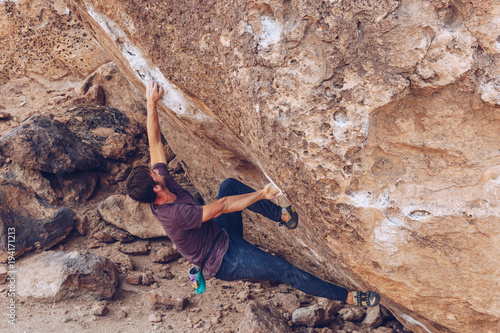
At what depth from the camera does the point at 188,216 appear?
9.45ft

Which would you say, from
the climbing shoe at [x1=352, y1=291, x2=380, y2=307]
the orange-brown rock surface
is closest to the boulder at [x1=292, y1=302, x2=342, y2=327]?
the climbing shoe at [x1=352, y1=291, x2=380, y2=307]

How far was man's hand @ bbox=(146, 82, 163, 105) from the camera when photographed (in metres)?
3.21

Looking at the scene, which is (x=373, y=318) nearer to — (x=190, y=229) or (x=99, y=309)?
(x=190, y=229)

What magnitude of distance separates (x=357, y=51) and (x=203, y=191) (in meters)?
2.70

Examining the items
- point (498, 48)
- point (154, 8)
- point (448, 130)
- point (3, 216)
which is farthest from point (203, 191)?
point (498, 48)

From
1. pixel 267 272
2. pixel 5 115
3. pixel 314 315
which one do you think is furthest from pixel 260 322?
pixel 5 115

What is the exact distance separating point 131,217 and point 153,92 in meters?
1.61

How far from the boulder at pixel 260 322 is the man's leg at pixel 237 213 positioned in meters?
0.61

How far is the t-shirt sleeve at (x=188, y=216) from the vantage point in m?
2.87

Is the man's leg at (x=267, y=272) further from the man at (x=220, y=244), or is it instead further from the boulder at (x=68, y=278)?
the boulder at (x=68, y=278)

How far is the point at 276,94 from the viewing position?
2266mm

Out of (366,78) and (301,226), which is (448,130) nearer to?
(366,78)

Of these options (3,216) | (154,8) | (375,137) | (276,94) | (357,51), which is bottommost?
(3,216)

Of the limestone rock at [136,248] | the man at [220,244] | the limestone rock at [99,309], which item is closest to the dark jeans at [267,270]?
the man at [220,244]
